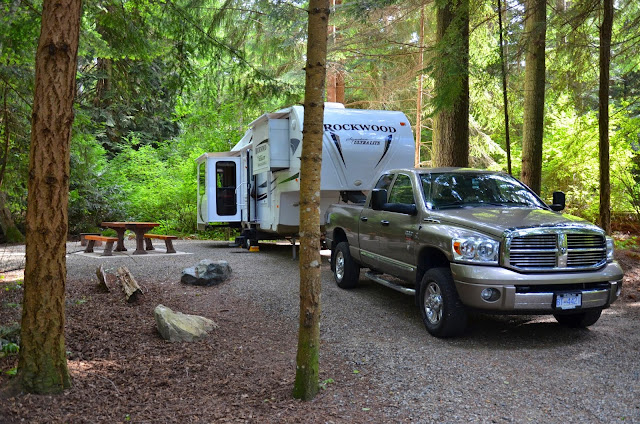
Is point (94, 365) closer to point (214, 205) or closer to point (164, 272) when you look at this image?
point (164, 272)

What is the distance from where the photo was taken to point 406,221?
22.6ft

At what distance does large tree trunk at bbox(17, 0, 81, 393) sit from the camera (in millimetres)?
4113

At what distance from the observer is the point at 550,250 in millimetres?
5609

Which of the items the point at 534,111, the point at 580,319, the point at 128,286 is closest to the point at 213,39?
the point at 128,286

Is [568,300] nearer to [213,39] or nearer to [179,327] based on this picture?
[179,327]

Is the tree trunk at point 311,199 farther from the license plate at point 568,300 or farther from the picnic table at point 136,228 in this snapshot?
the picnic table at point 136,228

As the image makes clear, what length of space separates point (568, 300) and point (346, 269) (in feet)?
12.5

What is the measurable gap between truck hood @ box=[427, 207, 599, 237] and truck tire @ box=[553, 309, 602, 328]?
103 cm

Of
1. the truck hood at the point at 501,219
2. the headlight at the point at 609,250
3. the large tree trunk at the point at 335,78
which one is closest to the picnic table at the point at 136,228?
the large tree trunk at the point at 335,78

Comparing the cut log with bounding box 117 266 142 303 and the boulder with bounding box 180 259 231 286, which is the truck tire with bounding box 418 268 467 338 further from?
the boulder with bounding box 180 259 231 286

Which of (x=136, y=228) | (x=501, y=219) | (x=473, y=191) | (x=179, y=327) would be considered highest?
(x=473, y=191)

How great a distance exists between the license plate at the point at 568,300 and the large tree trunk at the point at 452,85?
4737 millimetres

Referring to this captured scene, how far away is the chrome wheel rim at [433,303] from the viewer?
603cm

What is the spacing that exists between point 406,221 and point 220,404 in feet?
11.5
